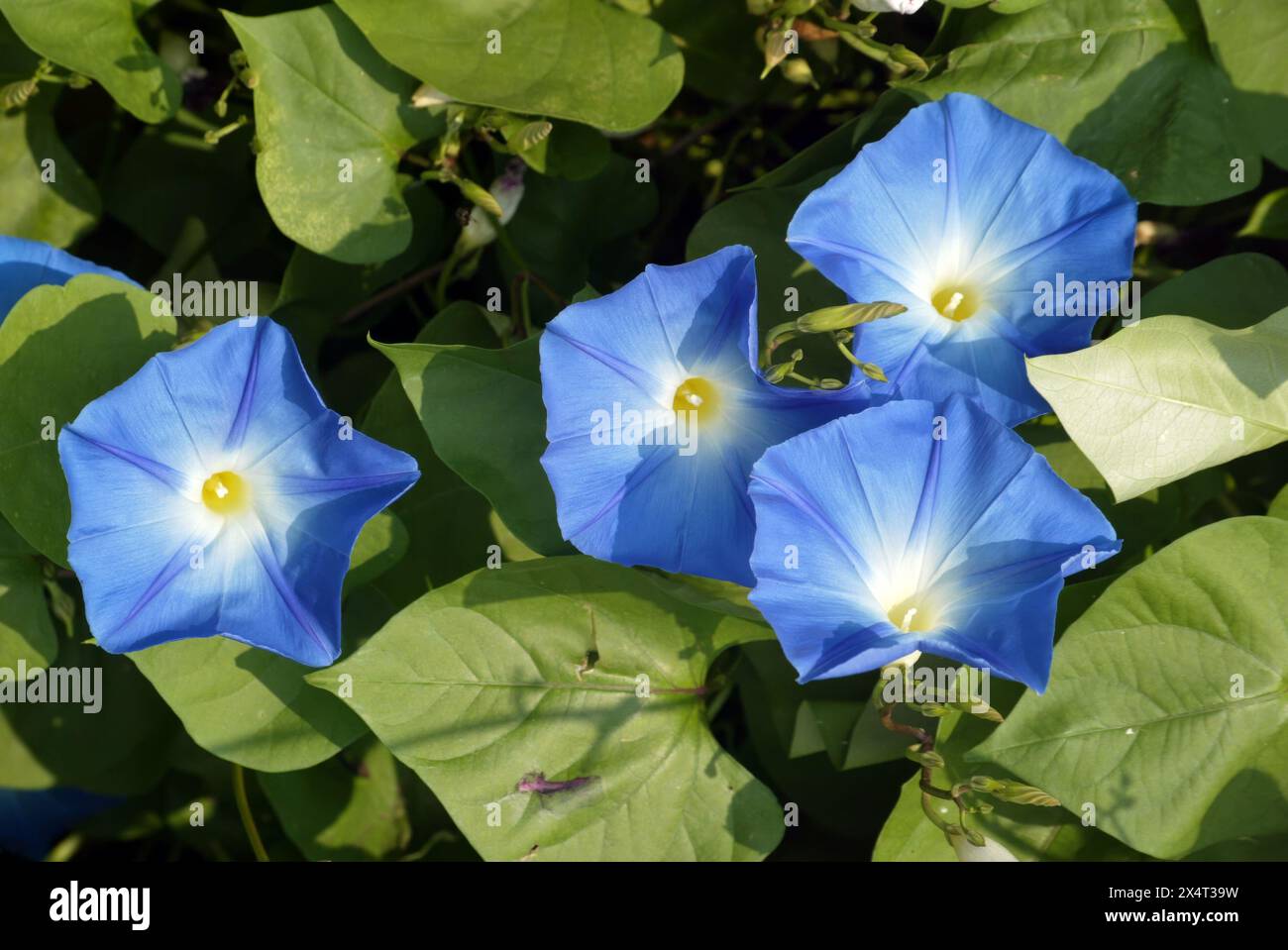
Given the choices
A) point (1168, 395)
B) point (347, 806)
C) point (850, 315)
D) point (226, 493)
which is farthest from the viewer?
point (347, 806)

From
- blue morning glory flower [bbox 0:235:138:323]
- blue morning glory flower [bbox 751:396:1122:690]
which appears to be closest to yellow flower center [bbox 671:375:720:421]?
blue morning glory flower [bbox 751:396:1122:690]

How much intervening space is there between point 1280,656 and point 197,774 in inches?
64.8

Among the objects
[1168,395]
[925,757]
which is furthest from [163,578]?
[1168,395]

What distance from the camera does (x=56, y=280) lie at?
1574 millimetres

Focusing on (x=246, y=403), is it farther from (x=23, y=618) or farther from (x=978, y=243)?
(x=978, y=243)

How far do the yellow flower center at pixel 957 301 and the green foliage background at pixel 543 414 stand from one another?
163 mm

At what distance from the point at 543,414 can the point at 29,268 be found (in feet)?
2.39

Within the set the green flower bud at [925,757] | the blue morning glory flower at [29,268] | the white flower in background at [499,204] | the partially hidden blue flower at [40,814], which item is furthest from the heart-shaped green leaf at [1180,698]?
the partially hidden blue flower at [40,814]

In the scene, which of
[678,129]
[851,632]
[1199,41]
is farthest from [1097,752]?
[678,129]

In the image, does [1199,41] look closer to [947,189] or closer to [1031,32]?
[1031,32]

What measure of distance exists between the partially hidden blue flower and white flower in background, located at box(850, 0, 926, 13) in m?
1.66

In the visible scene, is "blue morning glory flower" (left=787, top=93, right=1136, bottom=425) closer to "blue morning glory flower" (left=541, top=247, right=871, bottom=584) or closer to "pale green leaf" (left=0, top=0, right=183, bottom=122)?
"blue morning glory flower" (left=541, top=247, right=871, bottom=584)

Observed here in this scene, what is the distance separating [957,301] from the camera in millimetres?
1467

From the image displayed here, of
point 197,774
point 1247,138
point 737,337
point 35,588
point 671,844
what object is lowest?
point 671,844
